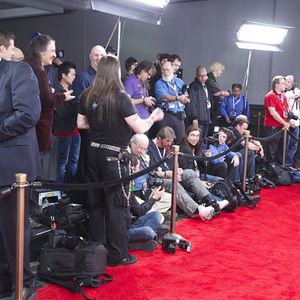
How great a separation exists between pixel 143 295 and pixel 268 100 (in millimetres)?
4928

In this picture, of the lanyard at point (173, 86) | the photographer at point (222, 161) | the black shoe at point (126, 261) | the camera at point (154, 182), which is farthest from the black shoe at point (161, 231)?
the lanyard at point (173, 86)

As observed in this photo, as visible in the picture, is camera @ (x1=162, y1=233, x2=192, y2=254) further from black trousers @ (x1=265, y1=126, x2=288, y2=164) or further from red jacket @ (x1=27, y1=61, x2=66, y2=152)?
black trousers @ (x1=265, y1=126, x2=288, y2=164)

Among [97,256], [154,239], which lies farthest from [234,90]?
[97,256]

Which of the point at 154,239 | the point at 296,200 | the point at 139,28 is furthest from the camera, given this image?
the point at 139,28

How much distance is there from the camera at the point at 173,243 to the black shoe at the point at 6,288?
1382mm

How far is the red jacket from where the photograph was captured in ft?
11.9

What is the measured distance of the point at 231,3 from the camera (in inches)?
Answer: 408

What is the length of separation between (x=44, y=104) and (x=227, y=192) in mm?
2390

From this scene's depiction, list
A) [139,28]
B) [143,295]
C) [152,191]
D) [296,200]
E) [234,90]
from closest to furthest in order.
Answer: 1. [143,295]
2. [152,191]
3. [296,200]
4. [234,90]
5. [139,28]

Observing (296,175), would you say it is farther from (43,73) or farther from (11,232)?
(11,232)

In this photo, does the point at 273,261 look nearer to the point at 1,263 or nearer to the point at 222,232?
the point at 222,232

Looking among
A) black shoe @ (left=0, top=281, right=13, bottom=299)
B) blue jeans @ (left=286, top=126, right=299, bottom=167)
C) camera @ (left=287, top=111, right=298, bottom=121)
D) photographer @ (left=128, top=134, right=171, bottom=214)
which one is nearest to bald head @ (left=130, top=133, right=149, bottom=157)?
photographer @ (left=128, top=134, right=171, bottom=214)

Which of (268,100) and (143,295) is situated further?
(268,100)

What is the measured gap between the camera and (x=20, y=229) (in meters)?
2.52
